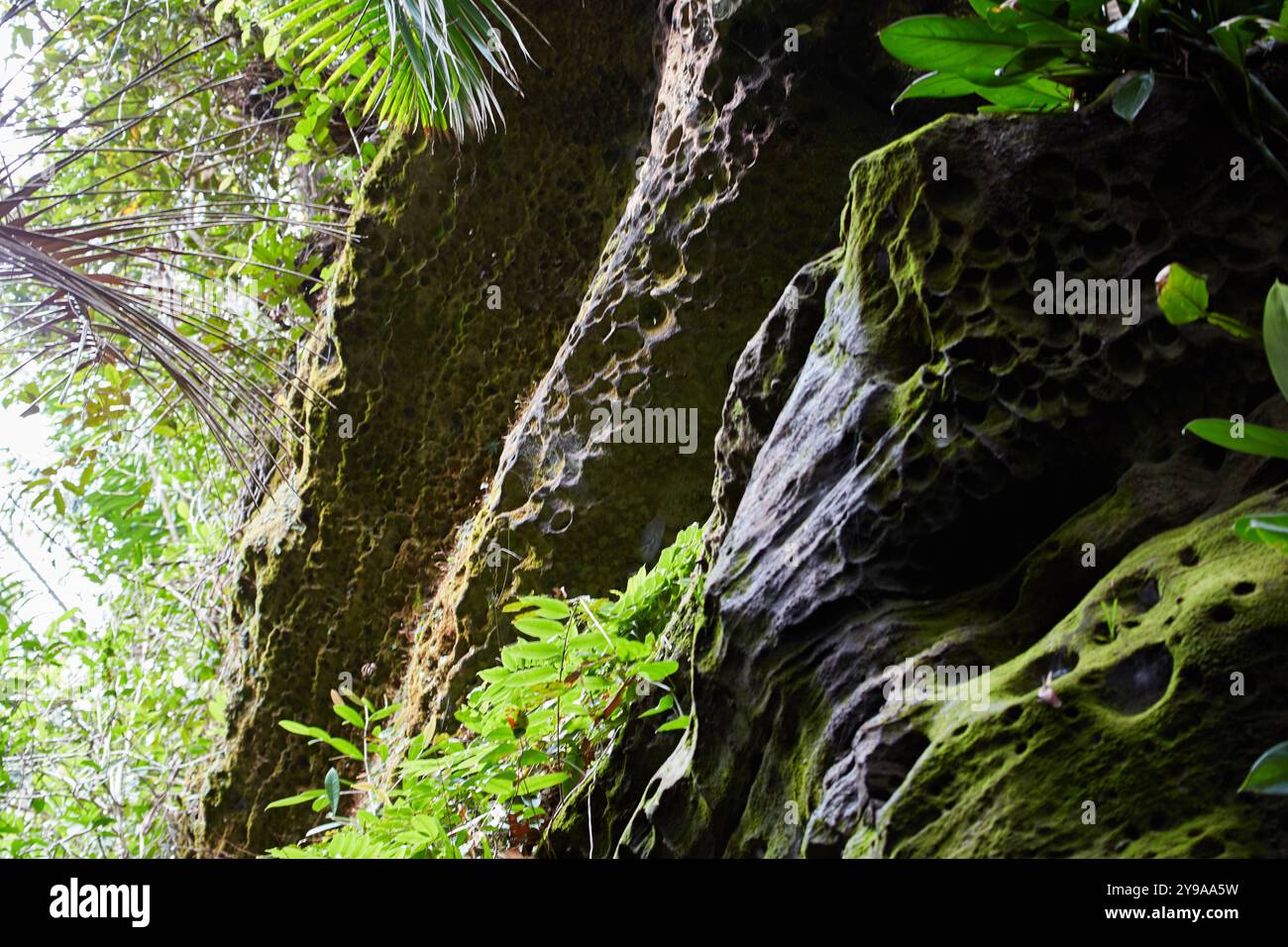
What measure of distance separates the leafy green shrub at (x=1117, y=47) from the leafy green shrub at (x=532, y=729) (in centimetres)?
153

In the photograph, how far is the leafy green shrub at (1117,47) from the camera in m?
1.84

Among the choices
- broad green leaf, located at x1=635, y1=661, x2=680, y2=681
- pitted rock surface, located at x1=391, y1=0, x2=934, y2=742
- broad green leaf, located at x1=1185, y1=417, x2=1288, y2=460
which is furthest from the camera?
pitted rock surface, located at x1=391, y1=0, x2=934, y2=742

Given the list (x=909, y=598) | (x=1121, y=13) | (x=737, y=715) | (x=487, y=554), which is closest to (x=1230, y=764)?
(x=909, y=598)

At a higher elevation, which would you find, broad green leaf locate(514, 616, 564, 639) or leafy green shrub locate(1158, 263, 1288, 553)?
A: leafy green shrub locate(1158, 263, 1288, 553)

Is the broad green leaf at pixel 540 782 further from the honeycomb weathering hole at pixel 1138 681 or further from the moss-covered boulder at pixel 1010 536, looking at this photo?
the honeycomb weathering hole at pixel 1138 681

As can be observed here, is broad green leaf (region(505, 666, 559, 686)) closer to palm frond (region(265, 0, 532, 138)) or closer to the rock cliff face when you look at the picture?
the rock cliff face

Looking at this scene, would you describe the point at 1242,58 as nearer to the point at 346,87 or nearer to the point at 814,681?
the point at 814,681

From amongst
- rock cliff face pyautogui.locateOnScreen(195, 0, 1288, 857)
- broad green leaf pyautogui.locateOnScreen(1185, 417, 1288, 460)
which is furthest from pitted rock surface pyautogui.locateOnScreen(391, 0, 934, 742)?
broad green leaf pyautogui.locateOnScreen(1185, 417, 1288, 460)

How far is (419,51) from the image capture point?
4.18 metres

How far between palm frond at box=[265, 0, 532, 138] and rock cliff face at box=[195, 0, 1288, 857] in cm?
96

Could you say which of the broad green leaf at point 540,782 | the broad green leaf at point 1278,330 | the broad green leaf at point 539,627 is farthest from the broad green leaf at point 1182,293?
the broad green leaf at point 540,782

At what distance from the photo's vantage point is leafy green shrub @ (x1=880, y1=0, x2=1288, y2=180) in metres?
1.84

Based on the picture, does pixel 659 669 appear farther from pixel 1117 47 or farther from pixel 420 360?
pixel 420 360
